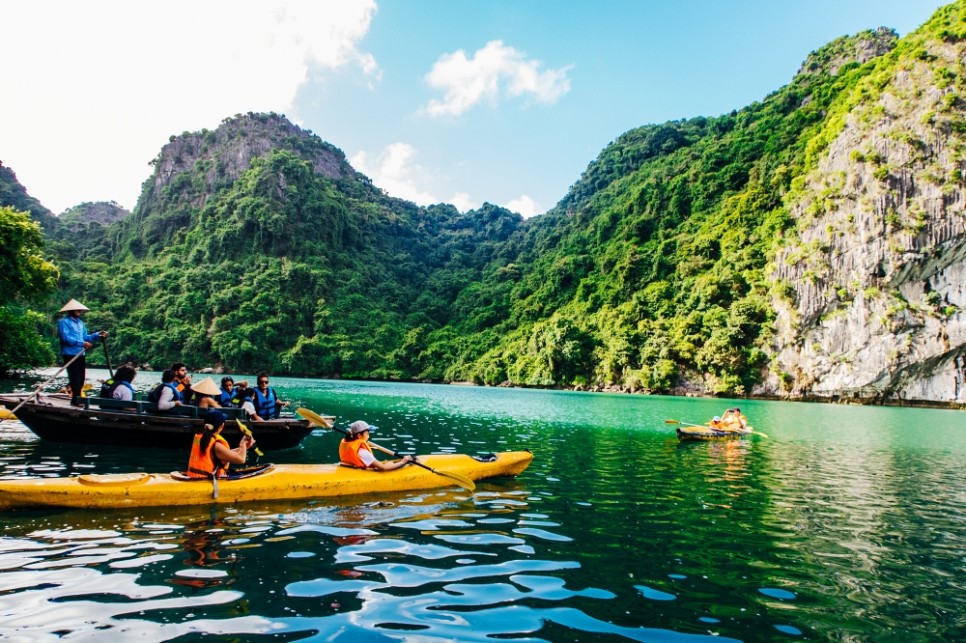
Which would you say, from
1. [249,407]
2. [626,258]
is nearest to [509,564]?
[249,407]

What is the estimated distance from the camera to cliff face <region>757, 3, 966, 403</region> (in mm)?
52000

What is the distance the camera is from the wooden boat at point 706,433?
1802 cm

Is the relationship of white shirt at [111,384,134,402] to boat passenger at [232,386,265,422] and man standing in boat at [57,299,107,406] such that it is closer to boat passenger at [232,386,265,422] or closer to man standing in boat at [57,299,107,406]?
man standing in boat at [57,299,107,406]

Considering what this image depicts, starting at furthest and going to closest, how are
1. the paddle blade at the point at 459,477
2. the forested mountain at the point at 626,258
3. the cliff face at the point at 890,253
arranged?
1. the forested mountain at the point at 626,258
2. the cliff face at the point at 890,253
3. the paddle blade at the point at 459,477

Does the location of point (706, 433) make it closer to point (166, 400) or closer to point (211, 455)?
point (211, 455)

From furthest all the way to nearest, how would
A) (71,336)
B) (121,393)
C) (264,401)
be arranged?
(264,401), (121,393), (71,336)

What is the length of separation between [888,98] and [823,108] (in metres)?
27.4

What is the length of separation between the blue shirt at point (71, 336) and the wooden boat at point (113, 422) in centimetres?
115

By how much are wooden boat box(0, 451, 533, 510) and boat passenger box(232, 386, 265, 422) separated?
512 cm

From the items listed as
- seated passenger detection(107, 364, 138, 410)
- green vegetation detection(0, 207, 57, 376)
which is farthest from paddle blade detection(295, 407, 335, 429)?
green vegetation detection(0, 207, 57, 376)

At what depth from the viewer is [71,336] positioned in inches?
449

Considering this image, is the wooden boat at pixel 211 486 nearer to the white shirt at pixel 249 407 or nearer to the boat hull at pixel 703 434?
the white shirt at pixel 249 407

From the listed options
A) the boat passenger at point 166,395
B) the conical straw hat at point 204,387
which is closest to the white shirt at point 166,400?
the boat passenger at point 166,395

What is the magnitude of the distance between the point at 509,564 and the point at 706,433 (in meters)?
14.9
